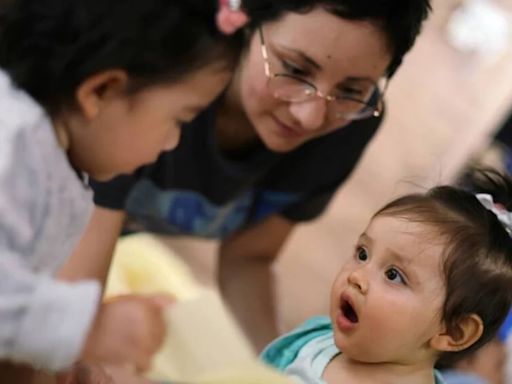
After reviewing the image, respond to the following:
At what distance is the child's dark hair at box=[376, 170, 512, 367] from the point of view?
53 cm

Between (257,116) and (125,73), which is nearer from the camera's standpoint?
(125,73)

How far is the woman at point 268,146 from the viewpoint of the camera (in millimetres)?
624

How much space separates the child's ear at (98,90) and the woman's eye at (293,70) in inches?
8.0

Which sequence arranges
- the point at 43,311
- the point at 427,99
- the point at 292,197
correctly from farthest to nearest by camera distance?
the point at 427,99, the point at 292,197, the point at 43,311

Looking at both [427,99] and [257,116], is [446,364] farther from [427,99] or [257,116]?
[427,99]

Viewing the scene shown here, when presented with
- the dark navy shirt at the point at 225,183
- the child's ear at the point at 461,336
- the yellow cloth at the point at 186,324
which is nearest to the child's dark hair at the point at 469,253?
the child's ear at the point at 461,336

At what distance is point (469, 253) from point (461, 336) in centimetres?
6

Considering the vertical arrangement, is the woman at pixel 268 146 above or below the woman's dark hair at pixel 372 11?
below

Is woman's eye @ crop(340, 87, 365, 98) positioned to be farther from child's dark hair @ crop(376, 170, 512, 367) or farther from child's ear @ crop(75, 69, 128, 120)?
child's ear @ crop(75, 69, 128, 120)

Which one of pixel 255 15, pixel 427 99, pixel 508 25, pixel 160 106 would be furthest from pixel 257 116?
pixel 508 25

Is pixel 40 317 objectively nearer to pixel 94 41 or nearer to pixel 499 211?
pixel 94 41

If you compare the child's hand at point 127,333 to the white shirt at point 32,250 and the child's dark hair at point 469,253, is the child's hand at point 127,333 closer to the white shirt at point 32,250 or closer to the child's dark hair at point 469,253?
the white shirt at point 32,250

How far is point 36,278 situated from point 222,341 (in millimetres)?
238

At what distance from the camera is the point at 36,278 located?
454 millimetres
